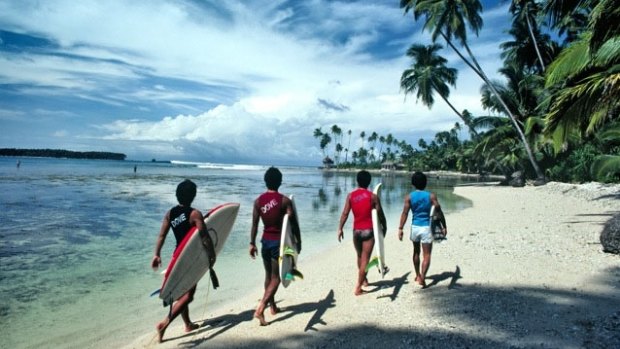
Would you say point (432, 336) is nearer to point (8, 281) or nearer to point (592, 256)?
point (592, 256)

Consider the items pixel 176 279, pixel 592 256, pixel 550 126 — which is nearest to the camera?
pixel 176 279

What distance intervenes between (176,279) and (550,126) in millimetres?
8799

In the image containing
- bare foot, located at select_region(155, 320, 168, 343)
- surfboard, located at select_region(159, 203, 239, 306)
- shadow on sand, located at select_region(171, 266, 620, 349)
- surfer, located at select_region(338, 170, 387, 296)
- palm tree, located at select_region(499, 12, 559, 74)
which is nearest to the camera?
shadow on sand, located at select_region(171, 266, 620, 349)

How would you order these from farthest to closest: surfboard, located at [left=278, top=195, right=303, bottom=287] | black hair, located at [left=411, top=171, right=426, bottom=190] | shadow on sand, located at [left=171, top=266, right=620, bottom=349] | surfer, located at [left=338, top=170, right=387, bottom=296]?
1. black hair, located at [left=411, top=171, right=426, bottom=190]
2. surfer, located at [left=338, top=170, right=387, bottom=296]
3. surfboard, located at [left=278, top=195, right=303, bottom=287]
4. shadow on sand, located at [left=171, top=266, right=620, bottom=349]

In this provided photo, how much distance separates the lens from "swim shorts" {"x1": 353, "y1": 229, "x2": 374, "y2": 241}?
17.5 ft

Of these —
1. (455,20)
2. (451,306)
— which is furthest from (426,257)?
(455,20)

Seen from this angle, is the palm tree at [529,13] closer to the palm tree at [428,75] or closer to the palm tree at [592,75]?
the palm tree at [428,75]

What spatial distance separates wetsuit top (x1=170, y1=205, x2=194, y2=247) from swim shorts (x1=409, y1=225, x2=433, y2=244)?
316cm

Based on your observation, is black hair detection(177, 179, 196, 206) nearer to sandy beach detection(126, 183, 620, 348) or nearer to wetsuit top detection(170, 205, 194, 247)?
wetsuit top detection(170, 205, 194, 247)

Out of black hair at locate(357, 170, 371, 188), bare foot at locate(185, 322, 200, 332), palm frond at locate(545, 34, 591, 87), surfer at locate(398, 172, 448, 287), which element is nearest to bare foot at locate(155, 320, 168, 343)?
bare foot at locate(185, 322, 200, 332)

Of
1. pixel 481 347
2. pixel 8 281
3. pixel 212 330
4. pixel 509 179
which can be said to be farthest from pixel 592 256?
pixel 509 179

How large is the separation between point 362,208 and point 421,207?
93cm

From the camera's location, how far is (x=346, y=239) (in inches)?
465

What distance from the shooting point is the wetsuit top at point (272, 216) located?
181 inches
